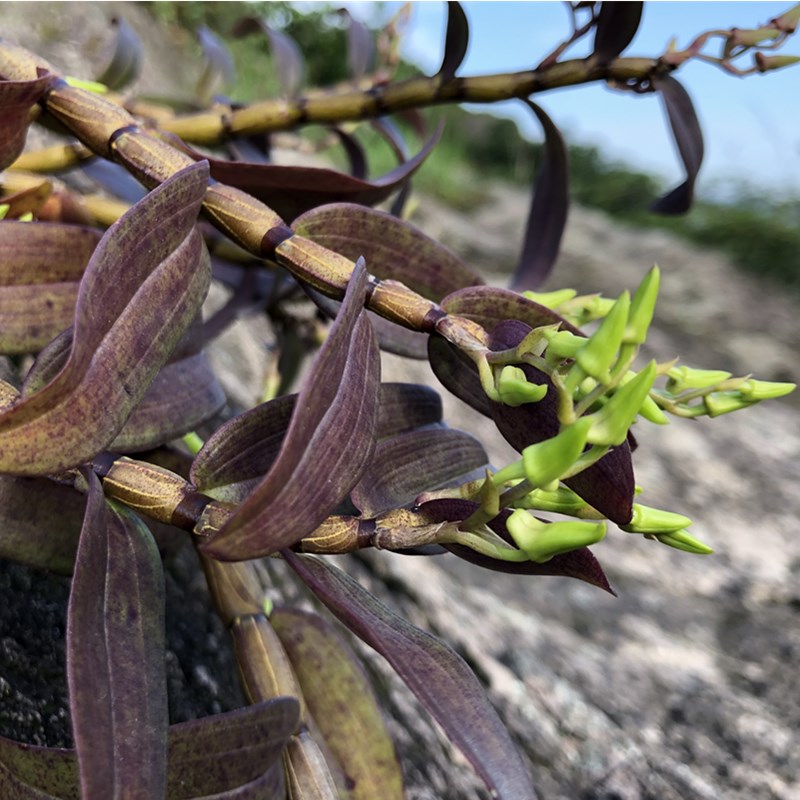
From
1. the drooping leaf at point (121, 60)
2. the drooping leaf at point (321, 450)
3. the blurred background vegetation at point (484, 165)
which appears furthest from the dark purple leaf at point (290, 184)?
the blurred background vegetation at point (484, 165)

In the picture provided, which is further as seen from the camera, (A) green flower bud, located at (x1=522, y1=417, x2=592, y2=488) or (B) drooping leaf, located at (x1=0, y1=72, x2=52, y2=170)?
(B) drooping leaf, located at (x1=0, y1=72, x2=52, y2=170)

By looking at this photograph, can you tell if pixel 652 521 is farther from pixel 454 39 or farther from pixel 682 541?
pixel 454 39

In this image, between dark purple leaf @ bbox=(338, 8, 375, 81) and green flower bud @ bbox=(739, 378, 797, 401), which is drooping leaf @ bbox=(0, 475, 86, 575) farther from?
dark purple leaf @ bbox=(338, 8, 375, 81)

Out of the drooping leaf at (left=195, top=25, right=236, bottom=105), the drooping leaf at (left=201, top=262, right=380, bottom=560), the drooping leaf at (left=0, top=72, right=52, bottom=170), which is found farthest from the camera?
the drooping leaf at (left=195, top=25, right=236, bottom=105)

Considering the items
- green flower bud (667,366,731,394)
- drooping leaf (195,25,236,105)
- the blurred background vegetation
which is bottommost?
green flower bud (667,366,731,394)

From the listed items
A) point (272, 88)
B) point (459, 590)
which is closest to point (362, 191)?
point (459, 590)

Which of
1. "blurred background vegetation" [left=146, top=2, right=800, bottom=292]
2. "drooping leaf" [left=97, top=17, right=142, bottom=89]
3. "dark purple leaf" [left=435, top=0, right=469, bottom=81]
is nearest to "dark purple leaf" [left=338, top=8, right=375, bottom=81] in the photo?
"drooping leaf" [left=97, top=17, right=142, bottom=89]
